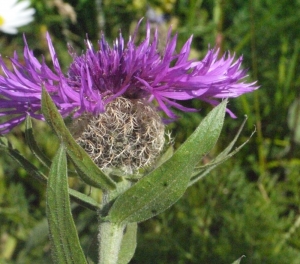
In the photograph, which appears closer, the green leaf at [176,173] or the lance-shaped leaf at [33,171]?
the green leaf at [176,173]

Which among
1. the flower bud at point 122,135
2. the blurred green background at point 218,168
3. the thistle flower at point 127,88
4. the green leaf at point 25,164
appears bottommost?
the blurred green background at point 218,168

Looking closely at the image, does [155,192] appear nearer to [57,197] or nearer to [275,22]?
[57,197]

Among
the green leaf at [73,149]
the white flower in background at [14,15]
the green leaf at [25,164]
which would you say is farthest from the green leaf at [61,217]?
the white flower in background at [14,15]

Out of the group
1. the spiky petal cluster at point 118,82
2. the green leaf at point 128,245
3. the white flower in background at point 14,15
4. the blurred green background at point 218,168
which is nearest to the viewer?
the spiky petal cluster at point 118,82

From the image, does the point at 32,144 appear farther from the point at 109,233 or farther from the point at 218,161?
the point at 218,161

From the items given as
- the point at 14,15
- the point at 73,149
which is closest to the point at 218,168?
the point at 73,149

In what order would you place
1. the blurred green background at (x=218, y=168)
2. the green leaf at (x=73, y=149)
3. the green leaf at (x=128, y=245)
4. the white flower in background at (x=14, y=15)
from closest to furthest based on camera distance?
the green leaf at (x=73, y=149)
the green leaf at (x=128, y=245)
the blurred green background at (x=218, y=168)
the white flower in background at (x=14, y=15)

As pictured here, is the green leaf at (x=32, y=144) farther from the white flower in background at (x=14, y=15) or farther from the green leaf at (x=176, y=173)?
the white flower in background at (x=14, y=15)

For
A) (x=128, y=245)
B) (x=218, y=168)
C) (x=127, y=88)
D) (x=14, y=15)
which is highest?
(x=127, y=88)
